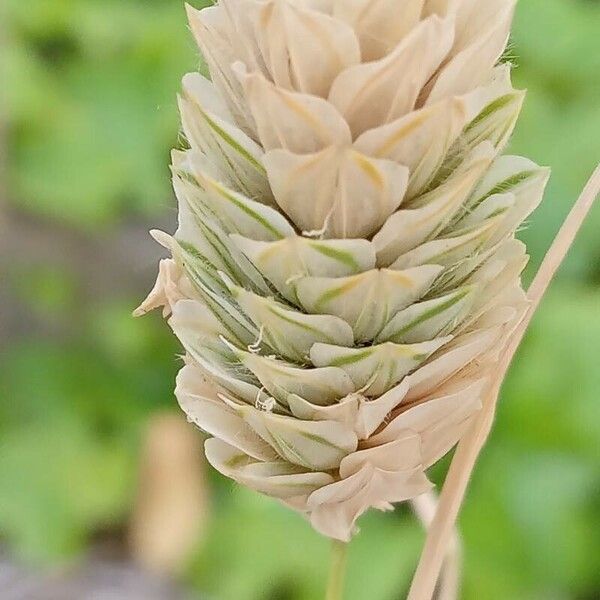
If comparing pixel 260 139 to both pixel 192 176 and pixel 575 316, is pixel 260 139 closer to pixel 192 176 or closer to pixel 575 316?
pixel 192 176

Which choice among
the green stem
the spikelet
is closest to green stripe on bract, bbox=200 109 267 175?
the spikelet

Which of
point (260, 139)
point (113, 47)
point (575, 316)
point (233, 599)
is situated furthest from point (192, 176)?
point (113, 47)

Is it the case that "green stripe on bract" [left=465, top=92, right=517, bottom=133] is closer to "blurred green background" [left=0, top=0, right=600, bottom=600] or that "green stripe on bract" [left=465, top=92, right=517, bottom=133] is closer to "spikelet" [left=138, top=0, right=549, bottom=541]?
"spikelet" [left=138, top=0, right=549, bottom=541]

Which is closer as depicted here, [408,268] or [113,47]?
[408,268]

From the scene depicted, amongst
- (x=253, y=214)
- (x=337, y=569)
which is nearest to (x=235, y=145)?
(x=253, y=214)

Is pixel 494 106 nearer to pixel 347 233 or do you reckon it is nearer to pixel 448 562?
pixel 347 233

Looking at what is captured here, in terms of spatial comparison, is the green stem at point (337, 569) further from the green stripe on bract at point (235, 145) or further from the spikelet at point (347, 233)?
the green stripe on bract at point (235, 145)

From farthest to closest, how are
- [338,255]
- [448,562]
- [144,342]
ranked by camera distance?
[144,342], [448,562], [338,255]
